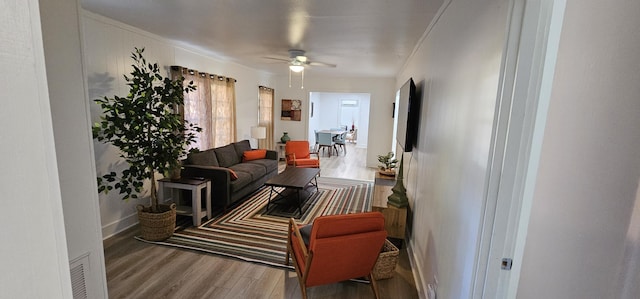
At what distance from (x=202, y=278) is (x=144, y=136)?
5.01 ft

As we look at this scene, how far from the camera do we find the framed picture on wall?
753 centimetres

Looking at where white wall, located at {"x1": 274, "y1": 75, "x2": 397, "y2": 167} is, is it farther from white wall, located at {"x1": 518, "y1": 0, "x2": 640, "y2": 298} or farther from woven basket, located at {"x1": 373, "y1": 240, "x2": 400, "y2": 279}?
white wall, located at {"x1": 518, "y1": 0, "x2": 640, "y2": 298}

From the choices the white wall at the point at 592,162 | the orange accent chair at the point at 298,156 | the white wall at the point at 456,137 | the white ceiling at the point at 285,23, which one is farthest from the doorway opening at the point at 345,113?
the white wall at the point at 592,162

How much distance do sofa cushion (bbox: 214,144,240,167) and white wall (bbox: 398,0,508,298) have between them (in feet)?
10.3

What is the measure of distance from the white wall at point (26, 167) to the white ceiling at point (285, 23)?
208 centimetres

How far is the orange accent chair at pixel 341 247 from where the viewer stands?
1782 mm

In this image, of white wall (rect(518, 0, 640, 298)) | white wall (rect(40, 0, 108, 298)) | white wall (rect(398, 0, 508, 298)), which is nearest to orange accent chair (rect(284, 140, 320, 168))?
white wall (rect(398, 0, 508, 298))

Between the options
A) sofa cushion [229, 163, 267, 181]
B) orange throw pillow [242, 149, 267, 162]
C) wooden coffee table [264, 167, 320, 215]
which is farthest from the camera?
orange throw pillow [242, 149, 267, 162]

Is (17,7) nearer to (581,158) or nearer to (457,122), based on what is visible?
(581,158)

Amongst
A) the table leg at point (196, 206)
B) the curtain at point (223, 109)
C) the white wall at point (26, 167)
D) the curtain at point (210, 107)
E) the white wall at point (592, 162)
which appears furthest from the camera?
the curtain at point (223, 109)

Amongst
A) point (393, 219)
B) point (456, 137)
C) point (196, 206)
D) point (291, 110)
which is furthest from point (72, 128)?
point (291, 110)

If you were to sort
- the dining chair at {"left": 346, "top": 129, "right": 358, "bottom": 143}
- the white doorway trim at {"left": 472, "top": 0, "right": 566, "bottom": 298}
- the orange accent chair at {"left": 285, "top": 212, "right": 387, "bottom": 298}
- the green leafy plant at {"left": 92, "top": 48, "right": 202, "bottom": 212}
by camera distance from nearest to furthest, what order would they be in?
1. the white doorway trim at {"left": 472, "top": 0, "right": 566, "bottom": 298}
2. the orange accent chair at {"left": 285, "top": 212, "right": 387, "bottom": 298}
3. the green leafy plant at {"left": 92, "top": 48, "right": 202, "bottom": 212}
4. the dining chair at {"left": 346, "top": 129, "right": 358, "bottom": 143}

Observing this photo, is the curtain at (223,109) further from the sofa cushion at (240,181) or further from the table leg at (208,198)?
the table leg at (208,198)

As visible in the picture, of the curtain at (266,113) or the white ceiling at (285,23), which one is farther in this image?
the curtain at (266,113)
